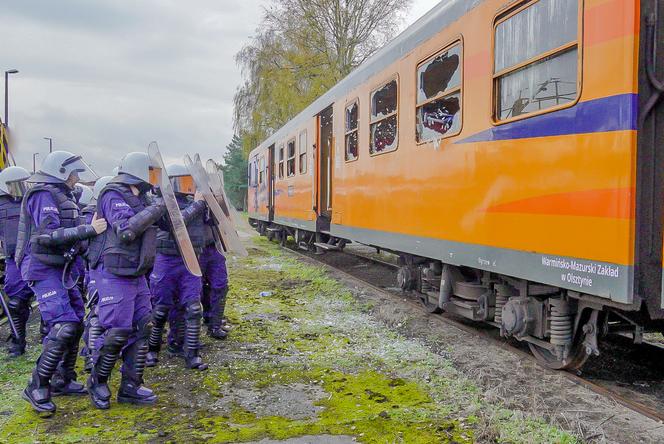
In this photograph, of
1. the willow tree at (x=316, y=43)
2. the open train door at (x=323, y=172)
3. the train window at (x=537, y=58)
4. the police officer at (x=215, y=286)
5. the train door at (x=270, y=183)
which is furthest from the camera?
the willow tree at (x=316, y=43)

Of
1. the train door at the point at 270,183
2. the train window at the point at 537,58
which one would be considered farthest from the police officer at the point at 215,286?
the train door at the point at 270,183

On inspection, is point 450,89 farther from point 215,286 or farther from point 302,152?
point 302,152

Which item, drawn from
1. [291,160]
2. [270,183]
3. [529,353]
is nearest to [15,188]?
[529,353]

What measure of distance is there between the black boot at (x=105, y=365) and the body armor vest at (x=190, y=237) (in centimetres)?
127

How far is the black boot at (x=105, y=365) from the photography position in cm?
419

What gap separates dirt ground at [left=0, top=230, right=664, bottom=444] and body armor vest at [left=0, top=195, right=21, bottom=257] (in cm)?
116

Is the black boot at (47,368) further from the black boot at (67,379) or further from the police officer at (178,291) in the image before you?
the police officer at (178,291)

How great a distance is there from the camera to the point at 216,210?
573cm

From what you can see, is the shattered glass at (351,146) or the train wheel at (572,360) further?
the shattered glass at (351,146)

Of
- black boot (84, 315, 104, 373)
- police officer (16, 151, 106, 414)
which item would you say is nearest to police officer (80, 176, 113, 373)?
black boot (84, 315, 104, 373)

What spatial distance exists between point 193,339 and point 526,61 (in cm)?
367

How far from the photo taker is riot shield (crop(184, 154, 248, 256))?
5609 millimetres

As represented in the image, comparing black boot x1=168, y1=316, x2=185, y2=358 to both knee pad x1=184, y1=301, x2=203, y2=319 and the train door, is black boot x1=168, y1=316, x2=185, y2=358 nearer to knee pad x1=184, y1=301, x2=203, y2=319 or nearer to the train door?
knee pad x1=184, y1=301, x2=203, y2=319

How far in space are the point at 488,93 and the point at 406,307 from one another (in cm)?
348
